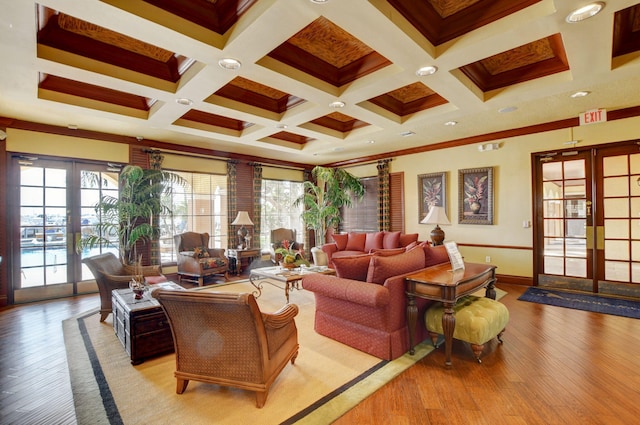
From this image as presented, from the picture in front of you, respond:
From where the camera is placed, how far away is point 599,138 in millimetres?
4773

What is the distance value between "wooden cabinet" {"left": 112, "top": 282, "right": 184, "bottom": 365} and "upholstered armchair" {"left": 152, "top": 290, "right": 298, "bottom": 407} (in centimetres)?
68

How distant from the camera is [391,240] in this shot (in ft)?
21.1

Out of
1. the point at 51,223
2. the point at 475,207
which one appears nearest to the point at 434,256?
the point at 475,207

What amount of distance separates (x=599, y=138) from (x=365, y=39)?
460cm

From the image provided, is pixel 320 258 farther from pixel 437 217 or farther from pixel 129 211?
pixel 129 211

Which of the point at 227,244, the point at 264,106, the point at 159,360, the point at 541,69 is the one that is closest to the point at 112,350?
the point at 159,360

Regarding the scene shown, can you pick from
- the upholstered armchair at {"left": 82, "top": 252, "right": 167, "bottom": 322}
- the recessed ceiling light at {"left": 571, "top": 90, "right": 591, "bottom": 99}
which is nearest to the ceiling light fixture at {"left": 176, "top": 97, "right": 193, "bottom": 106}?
the upholstered armchair at {"left": 82, "top": 252, "right": 167, "bottom": 322}

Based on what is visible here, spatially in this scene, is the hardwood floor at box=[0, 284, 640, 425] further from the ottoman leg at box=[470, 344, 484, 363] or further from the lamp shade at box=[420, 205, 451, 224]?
the lamp shade at box=[420, 205, 451, 224]

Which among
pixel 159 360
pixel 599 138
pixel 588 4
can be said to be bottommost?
pixel 159 360

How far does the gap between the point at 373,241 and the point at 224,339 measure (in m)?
5.02

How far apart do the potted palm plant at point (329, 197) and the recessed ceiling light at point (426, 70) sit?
4.39m

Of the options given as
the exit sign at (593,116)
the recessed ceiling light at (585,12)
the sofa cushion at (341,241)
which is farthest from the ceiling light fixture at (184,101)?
the exit sign at (593,116)

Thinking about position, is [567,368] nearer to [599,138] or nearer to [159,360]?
[159,360]

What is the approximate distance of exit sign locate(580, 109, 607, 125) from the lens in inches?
174
